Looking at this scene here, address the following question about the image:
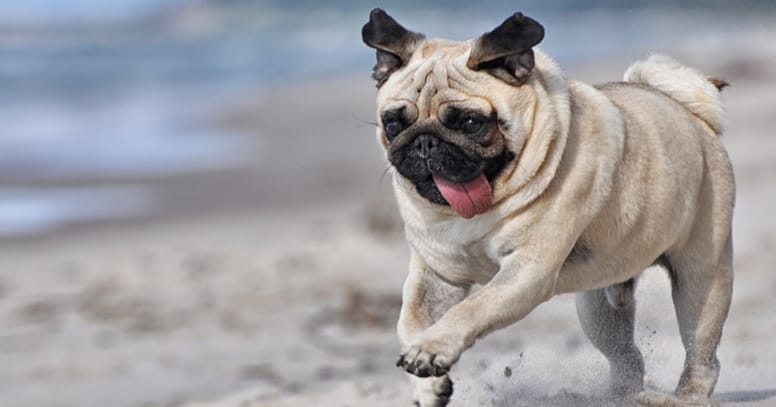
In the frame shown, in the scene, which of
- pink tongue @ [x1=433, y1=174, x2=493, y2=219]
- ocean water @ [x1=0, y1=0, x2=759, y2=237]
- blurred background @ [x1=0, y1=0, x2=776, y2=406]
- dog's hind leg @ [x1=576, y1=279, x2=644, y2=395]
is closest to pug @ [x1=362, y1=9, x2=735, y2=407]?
pink tongue @ [x1=433, y1=174, x2=493, y2=219]

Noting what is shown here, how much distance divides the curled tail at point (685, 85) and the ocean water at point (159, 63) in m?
7.50

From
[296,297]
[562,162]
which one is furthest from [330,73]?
[562,162]

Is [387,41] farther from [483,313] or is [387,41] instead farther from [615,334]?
[615,334]

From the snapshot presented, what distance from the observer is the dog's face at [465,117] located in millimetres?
4090

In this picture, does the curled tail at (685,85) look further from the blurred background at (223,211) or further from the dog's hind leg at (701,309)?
the blurred background at (223,211)

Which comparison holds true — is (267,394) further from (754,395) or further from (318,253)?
(318,253)

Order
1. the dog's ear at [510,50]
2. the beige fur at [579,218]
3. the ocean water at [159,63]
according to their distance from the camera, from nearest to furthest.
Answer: the dog's ear at [510,50]
the beige fur at [579,218]
the ocean water at [159,63]

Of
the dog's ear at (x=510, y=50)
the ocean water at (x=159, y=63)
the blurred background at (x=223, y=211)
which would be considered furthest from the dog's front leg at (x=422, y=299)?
the ocean water at (x=159, y=63)

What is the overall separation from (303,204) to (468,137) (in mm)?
8239

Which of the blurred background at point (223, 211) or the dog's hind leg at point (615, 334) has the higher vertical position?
the blurred background at point (223, 211)

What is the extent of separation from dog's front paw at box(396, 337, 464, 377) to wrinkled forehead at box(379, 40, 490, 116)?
0.69 m

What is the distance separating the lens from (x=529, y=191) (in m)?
4.19

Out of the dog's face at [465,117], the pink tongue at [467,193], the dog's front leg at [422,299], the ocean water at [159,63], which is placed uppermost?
the ocean water at [159,63]

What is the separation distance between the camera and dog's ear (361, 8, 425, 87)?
4340 millimetres
